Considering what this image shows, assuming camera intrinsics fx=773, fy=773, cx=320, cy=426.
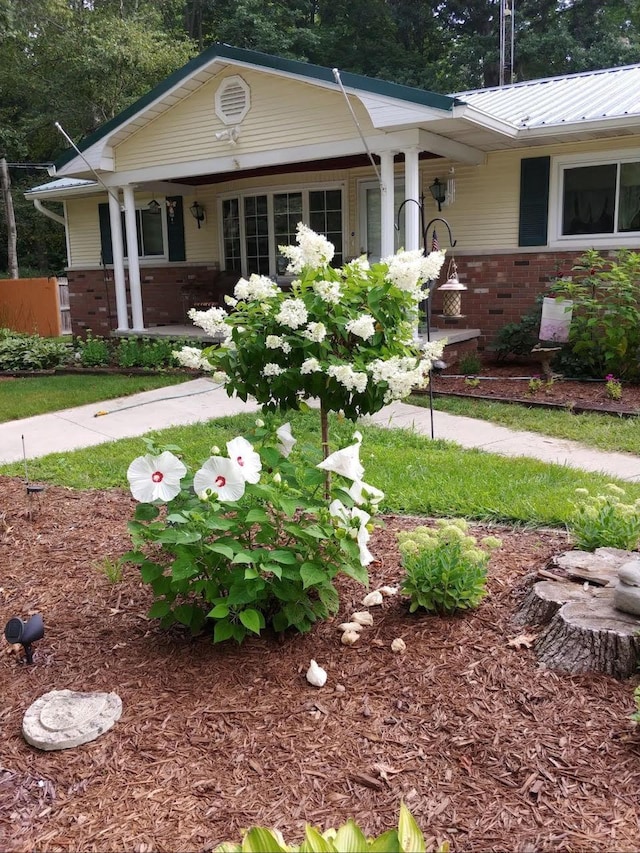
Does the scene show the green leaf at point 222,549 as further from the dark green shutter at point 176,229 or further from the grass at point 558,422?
the dark green shutter at point 176,229

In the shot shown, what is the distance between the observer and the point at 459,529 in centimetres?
304

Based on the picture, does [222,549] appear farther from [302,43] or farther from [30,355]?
[302,43]

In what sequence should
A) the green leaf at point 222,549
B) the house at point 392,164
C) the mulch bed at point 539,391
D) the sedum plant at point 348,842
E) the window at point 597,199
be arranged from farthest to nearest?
the window at point 597,199, the house at point 392,164, the mulch bed at point 539,391, the green leaf at point 222,549, the sedum plant at point 348,842

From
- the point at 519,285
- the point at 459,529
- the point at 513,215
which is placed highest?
the point at 513,215

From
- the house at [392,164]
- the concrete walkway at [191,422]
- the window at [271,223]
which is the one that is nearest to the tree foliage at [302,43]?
the window at [271,223]

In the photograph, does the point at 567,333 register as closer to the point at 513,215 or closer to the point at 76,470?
the point at 513,215

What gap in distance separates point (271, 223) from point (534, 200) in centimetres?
447

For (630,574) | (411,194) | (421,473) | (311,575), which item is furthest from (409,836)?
(411,194)

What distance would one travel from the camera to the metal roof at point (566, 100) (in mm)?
8898

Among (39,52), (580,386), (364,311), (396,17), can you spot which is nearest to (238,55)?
(580,386)

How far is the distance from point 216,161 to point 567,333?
511cm

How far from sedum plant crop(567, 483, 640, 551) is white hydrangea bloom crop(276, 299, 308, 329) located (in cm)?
136

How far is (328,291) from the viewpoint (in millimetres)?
3070

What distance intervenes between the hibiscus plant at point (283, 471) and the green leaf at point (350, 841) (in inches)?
47.5
